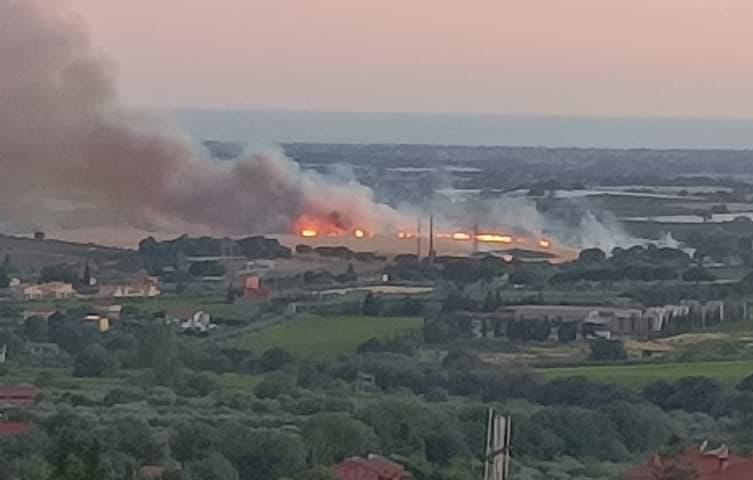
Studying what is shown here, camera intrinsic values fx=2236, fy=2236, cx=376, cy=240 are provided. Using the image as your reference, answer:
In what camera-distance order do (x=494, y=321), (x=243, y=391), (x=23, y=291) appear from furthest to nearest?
(x=23, y=291) → (x=494, y=321) → (x=243, y=391)

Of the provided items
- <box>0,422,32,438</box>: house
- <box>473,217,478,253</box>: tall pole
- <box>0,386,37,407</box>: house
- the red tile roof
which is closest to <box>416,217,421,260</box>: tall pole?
<box>473,217,478,253</box>: tall pole

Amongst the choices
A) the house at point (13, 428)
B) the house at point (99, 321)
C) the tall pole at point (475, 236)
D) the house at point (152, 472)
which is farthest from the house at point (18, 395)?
the tall pole at point (475, 236)

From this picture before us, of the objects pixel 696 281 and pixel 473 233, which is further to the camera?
pixel 473 233

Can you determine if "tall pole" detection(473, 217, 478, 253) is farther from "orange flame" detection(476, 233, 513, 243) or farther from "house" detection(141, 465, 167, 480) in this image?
"house" detection(141, 465, 167, 480)

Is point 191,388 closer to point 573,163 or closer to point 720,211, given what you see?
point 720,211

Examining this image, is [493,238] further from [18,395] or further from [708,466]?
[708,466]

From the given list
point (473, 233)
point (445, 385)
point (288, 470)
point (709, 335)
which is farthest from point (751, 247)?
point (288, 470)
